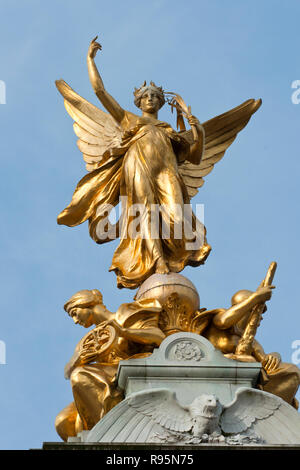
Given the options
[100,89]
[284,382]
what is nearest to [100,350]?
[284,382]

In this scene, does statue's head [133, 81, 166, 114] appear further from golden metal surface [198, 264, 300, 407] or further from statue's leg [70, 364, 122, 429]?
statue's leg [70, 364, 122, 429]

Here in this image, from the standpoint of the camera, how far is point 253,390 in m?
16.2

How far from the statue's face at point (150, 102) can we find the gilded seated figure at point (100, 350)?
15.8 feet

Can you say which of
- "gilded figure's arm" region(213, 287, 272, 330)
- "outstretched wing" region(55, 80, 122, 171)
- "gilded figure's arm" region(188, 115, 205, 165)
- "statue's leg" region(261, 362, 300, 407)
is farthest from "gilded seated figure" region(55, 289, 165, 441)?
"outstretched wing" region(55, 80, 122, 171)

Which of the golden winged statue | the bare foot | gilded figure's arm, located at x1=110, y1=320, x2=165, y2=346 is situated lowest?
gilded figure's arm, located at x1=110, y1=320, x2=165, y2=346

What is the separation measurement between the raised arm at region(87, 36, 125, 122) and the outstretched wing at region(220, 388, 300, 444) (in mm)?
7487

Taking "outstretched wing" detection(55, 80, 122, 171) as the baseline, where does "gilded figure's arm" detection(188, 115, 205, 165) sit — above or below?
below

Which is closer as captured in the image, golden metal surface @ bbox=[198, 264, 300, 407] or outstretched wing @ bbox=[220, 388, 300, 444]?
outstretched wing @ bbox=[220, 388, 300, 444]

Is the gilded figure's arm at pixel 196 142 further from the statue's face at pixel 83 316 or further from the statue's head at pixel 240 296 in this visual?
the statue's face at pixel 83 316

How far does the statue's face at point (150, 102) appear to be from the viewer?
22.0 m

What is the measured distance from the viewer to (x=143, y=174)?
20.7 metres

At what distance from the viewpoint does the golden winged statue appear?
20.1 meters
